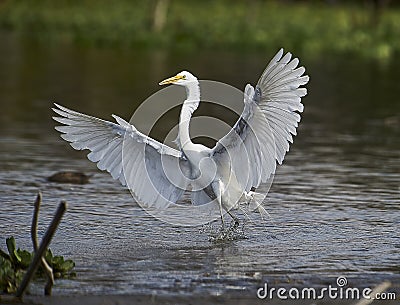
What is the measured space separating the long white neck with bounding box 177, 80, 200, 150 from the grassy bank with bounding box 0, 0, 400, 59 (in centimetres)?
2252

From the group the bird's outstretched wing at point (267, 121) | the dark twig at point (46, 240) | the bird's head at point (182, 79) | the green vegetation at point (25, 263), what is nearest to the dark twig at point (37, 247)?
the dark twig at point (46, 240)

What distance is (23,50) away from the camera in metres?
29.0

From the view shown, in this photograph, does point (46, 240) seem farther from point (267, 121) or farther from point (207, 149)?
point (207, 149)

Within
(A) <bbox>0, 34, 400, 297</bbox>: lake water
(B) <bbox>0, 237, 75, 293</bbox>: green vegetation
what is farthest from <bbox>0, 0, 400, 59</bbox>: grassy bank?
(B) <bbox>0, 237, 75, 293</bbox>: green vegetation

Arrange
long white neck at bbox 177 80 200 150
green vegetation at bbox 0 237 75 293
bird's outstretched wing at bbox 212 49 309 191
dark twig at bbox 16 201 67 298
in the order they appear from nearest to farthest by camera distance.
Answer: dark twig at bbox 16 201 67 298
green vegetation at bbox 0 237 75 293
bird's outstretched wing at bbox 212 49 309 191
long white neck at bbox 177 80 200 150

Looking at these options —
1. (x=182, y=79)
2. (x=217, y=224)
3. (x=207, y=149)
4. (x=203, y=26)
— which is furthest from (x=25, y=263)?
(x=203, y=26)

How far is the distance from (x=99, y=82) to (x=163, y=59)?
5.67 metres

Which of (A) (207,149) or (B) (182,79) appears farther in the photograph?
(B) (182,79)

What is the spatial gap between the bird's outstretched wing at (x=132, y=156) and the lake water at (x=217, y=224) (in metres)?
0.41

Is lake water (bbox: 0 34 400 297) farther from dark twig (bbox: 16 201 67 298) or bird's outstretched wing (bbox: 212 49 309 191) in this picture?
bird's outstretched wing (bbox: 212 49 309 191)

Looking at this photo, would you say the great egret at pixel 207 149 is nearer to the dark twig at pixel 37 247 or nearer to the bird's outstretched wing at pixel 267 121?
the bird's outstretched wing at pixel 267 121

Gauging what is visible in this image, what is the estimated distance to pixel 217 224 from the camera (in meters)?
9.96

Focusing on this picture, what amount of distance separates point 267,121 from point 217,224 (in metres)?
1.62

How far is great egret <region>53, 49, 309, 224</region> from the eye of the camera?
867cm
